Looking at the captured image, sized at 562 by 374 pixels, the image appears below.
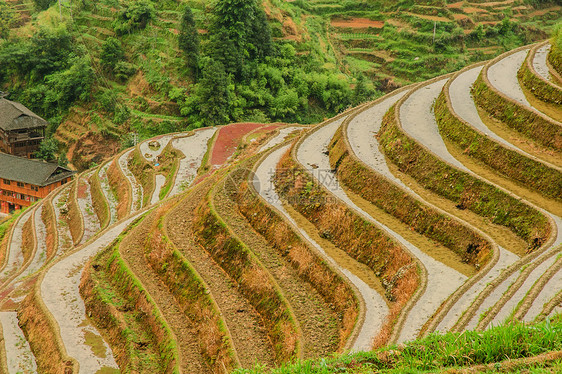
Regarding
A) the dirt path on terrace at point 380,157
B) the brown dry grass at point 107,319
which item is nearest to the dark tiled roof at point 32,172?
the brown dry grass at point 107,319

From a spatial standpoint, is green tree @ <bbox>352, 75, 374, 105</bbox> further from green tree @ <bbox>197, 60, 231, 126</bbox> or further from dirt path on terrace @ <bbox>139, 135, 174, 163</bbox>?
dirt path on terrace @ <bbox>139, 135, 174, 163</bbox>

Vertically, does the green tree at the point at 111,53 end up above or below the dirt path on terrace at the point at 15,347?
above

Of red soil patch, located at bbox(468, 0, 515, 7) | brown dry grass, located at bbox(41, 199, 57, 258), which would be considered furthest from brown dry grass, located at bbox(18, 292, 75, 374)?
red soil patch, located at bbox(468, 0, 515, 7)

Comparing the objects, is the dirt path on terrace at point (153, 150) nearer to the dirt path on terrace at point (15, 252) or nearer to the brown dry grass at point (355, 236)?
the dirt path on terrace at point (15, 252)

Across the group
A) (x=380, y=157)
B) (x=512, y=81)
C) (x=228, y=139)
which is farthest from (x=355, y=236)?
(x=228, y=139)

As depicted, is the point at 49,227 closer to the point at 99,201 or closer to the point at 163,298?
the point at 99,201

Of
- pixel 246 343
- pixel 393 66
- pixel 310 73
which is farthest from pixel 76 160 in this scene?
pixel 246 343
